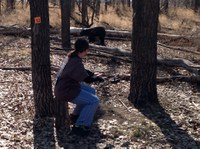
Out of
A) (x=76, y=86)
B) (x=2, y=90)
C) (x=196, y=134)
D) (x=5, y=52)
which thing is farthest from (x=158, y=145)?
(x=5, y=52)

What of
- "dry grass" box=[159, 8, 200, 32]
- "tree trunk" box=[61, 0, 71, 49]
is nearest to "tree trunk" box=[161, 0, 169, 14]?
"dry grass" box=[159, 8, 200, 32]

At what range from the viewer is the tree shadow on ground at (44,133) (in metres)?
5.85

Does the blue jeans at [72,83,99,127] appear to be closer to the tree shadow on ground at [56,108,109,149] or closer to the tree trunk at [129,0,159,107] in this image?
the tree shadow on ground at [56,108,109,149]

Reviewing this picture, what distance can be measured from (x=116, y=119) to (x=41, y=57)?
1.66m

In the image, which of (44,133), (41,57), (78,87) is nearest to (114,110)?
(78,87)

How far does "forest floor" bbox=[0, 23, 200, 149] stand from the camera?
597 cm

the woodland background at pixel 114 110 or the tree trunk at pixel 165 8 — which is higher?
the tree trunk at pixel 165 8

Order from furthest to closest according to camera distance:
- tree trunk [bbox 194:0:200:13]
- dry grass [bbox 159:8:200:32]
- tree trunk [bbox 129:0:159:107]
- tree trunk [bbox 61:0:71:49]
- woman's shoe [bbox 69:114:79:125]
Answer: tree trunk [bbox 194:0:200:13]
dry grass [bbox 159:8:200:32]
tree trunk [bbox 61:0:71:49]
tree trunk [bbox 129:0:159:107]
woman's shoe [bbox 69:114:79:125]

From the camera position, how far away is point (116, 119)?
689 centimetres

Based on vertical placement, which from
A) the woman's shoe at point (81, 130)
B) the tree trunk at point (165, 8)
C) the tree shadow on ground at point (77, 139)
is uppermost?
the tree trunk at point (165, 8)

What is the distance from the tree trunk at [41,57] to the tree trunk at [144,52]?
175 centimetres

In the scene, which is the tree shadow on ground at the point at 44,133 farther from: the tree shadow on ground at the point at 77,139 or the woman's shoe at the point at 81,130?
the woman's shoe at the point at 81,130

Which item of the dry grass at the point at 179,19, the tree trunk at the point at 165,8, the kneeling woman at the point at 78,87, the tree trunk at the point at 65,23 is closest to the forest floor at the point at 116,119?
the kneeling woman at the point at 78,87

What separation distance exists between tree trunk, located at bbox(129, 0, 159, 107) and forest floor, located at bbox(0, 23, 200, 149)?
27 centimetres
